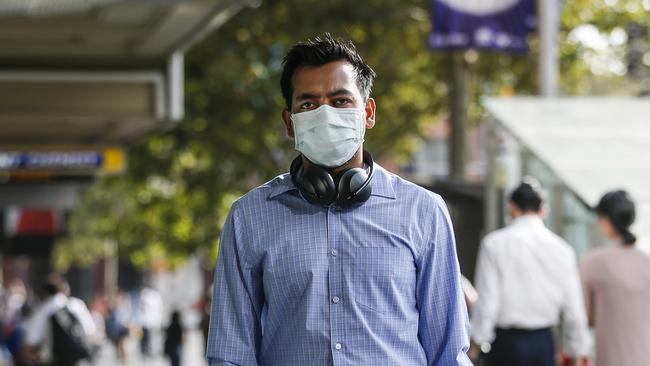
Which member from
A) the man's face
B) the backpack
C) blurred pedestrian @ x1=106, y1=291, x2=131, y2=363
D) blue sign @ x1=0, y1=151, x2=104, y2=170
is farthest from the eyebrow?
blurred pedestrian @ x1=106, y1=291, x2=131, y2=363

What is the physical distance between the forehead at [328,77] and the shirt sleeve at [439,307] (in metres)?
0.42

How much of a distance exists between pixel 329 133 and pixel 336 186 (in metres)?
0.15

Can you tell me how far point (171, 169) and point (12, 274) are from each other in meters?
65.6

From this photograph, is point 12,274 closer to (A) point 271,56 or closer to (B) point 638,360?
(A) point 271,56

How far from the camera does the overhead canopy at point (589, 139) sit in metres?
12.0

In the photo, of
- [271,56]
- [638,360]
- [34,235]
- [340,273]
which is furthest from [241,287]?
[34,235]

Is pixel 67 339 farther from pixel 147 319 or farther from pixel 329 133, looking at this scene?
pixel 147 319

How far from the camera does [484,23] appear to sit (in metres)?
18.4

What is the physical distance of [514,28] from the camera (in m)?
18.8

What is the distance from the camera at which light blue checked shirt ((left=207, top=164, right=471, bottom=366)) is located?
3.98 meters

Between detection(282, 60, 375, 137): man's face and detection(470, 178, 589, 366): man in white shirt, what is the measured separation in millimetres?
4830

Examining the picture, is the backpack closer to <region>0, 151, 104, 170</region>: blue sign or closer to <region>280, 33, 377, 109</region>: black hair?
<region>0, 151, 104, 170</region>: blue sign

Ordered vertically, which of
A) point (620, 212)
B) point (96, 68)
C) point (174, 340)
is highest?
point (96, 68)

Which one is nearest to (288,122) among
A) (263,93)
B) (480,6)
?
(480,6)
